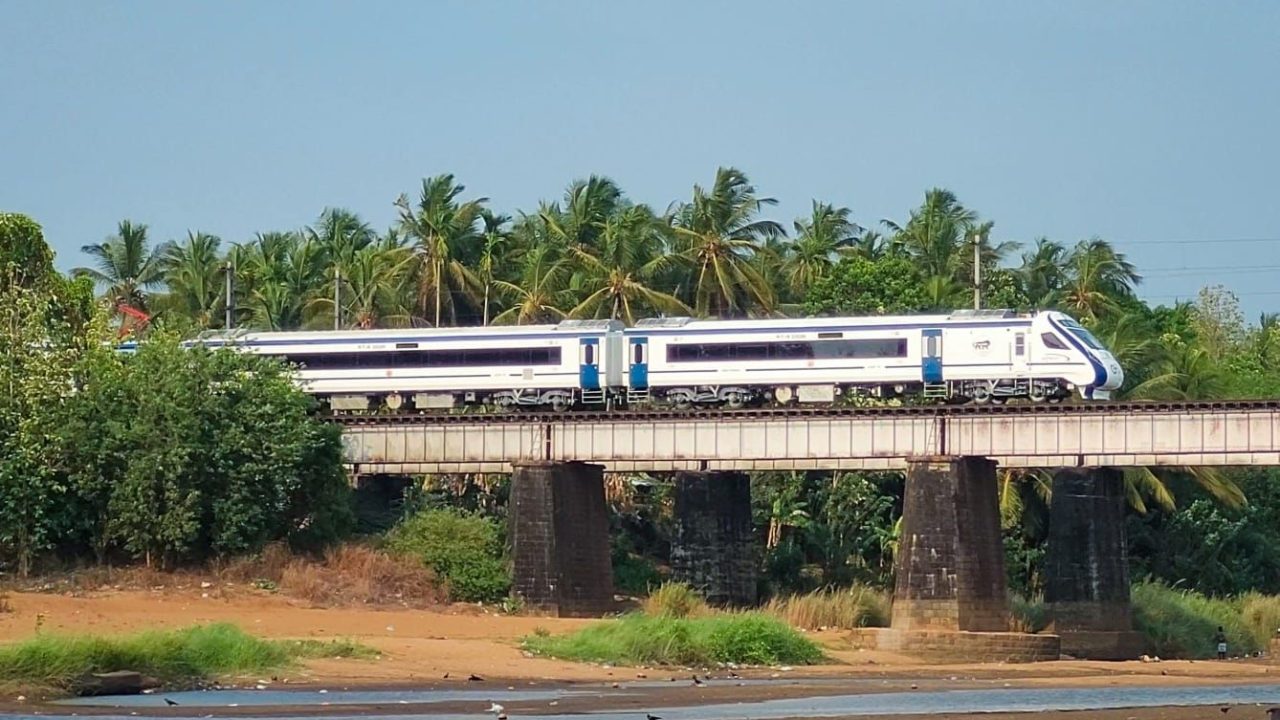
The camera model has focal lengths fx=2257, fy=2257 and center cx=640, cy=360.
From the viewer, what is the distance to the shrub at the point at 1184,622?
2522 inches

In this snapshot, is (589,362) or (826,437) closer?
(826,437)

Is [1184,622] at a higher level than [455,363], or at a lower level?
lower

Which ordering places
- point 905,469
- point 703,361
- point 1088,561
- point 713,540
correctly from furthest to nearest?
point 703,361, point 713,540, point 1088,561, point 905,469

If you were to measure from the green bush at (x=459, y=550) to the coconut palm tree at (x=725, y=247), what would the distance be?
29760 millimetres

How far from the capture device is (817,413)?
5928 cm

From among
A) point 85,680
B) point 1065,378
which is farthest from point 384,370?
point 85,680

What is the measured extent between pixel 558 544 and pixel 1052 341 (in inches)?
600

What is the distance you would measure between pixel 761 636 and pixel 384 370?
24.7m

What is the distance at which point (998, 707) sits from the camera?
35969 mm

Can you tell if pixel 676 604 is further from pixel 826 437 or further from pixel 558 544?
pixel 826 437

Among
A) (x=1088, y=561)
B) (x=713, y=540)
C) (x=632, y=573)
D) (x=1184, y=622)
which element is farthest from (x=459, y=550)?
(x=1184, y=622)

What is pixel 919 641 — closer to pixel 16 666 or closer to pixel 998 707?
pixel 998 707

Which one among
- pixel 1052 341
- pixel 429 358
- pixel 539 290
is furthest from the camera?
pixel 539 290

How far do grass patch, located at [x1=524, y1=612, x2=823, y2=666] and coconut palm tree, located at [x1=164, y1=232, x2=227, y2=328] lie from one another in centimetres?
5400
